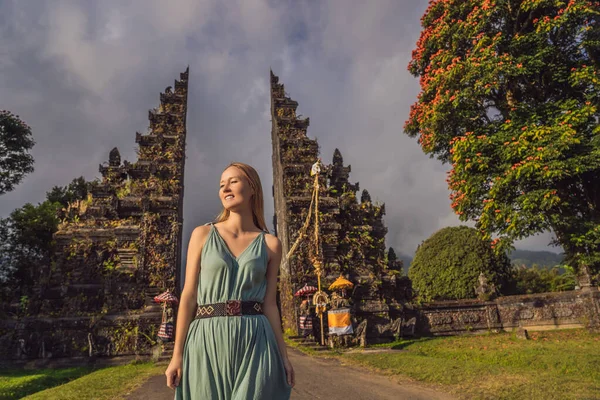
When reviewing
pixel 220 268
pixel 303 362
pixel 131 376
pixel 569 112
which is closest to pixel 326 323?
pixel 303 362

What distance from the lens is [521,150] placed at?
499 inches

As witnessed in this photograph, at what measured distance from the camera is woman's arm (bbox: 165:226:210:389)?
7.22 feet

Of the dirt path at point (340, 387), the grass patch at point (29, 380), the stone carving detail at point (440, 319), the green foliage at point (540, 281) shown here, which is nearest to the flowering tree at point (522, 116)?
the stone carving detail at point (440, 319)

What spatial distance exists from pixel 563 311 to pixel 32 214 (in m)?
29.3

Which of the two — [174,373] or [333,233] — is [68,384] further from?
[333,233]

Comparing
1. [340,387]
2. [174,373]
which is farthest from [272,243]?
[340,387]

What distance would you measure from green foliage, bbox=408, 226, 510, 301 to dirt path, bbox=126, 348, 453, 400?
46.6 ft

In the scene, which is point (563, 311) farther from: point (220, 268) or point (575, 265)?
point (220, 268)

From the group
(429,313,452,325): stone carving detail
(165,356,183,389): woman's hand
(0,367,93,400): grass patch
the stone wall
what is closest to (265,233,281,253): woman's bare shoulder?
(165,356,183,389): woman's hand

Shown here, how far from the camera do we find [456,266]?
22.0 m

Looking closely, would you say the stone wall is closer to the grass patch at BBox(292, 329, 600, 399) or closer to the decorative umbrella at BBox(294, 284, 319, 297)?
the grass patch at BBox(292, 329, 600, 399)

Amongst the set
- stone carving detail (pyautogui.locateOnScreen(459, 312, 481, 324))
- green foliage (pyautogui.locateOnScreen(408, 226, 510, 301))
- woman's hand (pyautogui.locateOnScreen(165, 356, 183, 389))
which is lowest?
stone carving detail (pyautogui.locateOnScreen(459, 312, 481, 324))

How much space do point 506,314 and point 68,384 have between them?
16.6 metres

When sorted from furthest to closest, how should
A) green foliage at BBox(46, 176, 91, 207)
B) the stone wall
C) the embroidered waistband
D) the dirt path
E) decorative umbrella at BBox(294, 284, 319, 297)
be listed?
1. green foliage at BBox(46, 176, 91, 207)
2. the stone wall
3. decorative umbrella at BBox(294, 284, 319, 297)
4. the dirt path
5. the embroidered waistband
